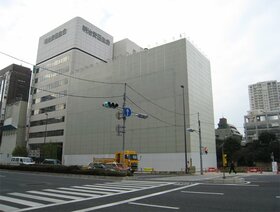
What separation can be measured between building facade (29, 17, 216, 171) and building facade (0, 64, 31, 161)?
737 centimetres

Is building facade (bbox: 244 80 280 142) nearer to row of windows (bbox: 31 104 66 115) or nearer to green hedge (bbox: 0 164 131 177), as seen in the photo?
row of windows (bbox: 31 104 66 115)

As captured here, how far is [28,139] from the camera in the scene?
86.8m

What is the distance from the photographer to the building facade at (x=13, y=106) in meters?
90.3

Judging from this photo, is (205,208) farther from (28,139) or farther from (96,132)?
(28,139)

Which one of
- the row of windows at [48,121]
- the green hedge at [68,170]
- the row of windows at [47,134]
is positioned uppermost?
the row of windows at [48,121]

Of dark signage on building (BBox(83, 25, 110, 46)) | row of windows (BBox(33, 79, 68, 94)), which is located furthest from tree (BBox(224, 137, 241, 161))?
row of windows (BBox(33, 79, 68, 94))

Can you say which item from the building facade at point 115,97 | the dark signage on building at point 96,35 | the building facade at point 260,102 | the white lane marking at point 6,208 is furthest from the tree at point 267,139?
the white lane marking at point 6,208

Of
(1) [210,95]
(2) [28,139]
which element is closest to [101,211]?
(1) [210,95]

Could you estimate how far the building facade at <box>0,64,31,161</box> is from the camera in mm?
90312

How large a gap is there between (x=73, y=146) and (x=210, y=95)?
122 ft

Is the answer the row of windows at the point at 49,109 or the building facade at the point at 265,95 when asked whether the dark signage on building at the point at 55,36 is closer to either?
the row of windows at the point at 49,109

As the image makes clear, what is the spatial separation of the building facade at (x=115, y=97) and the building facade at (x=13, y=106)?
737 centimetres

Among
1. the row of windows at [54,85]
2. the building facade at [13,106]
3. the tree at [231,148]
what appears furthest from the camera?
the building facade at [13,106]

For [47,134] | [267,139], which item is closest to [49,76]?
[47,134]
